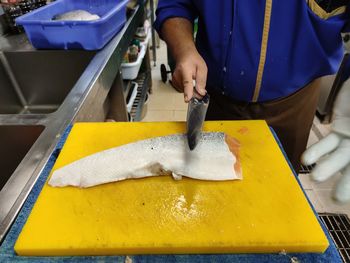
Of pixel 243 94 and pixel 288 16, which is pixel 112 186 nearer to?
pixel 243 94

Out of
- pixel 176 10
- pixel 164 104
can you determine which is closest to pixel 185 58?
pixel 176 10

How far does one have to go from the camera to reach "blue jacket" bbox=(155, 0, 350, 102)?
0.88 m

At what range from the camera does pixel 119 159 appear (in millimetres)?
732

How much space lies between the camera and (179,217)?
620mm

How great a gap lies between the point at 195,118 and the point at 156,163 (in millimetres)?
167

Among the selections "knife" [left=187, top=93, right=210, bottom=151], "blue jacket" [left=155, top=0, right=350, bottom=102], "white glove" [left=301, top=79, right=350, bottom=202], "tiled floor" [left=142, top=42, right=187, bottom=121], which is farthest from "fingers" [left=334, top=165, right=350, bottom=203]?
"tiled floor" [left=142, top=42, right=187, bottom=121]

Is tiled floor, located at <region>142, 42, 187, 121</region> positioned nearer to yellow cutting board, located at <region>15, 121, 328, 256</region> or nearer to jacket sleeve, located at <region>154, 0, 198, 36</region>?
jacket sleeve, located at <region>154, 0, 198, 36</region>

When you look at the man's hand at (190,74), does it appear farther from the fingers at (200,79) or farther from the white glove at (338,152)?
the white glove at (338,152)

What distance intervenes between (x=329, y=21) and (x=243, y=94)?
0.36m

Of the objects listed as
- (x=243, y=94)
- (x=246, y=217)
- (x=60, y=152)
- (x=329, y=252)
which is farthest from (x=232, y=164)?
(x=60, y=152)

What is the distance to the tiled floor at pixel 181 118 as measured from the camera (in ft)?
5.51

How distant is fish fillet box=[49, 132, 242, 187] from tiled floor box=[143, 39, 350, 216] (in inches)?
45.8

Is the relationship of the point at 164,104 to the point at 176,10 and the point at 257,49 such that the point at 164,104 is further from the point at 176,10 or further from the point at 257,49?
the point at 257,49

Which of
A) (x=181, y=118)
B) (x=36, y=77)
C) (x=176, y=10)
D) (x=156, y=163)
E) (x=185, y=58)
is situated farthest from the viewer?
(x=181, y=118)
